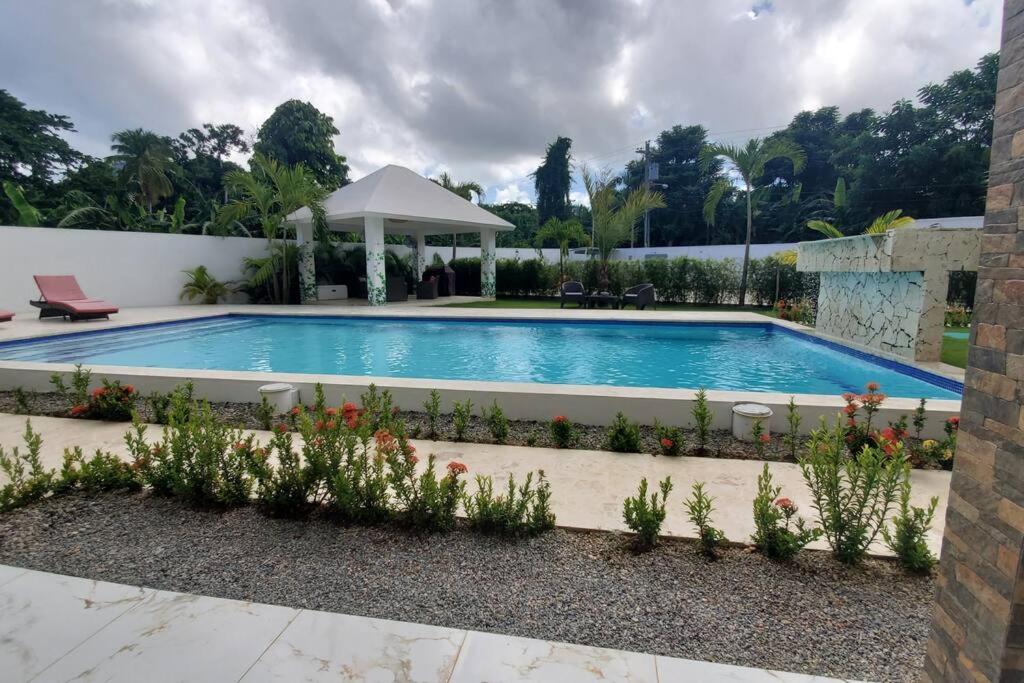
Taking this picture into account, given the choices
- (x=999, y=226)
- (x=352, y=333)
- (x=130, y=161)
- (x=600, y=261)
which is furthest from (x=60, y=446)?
(x=130, y=161)

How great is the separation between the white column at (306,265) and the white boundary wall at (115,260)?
73.2 inches

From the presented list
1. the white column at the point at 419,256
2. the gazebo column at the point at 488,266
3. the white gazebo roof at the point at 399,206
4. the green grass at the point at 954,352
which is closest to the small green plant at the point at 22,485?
the green grass at the point at 954,352

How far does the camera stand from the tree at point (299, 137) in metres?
30.7

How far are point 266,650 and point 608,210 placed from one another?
16987 mm

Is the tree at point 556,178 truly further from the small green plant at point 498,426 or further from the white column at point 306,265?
the small green plant at point 498,426

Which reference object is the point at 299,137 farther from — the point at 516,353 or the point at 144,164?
the point at 516,353

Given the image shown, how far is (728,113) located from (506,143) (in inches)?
498

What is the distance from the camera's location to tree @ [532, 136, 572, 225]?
4128 centimetres

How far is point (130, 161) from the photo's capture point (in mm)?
25594

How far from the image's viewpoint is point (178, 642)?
2006 millimetres

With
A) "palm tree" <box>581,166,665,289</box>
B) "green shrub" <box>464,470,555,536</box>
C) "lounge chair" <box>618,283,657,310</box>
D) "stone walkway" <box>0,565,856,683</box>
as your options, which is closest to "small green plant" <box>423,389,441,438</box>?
"green shrub" <box>464,470,555,536</box>

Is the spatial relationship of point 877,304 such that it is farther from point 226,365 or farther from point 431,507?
point 226,365

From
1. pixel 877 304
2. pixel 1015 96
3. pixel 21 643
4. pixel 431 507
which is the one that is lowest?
pixel 21 643

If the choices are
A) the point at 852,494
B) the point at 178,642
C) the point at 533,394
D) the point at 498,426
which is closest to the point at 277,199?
the point at 533,394
